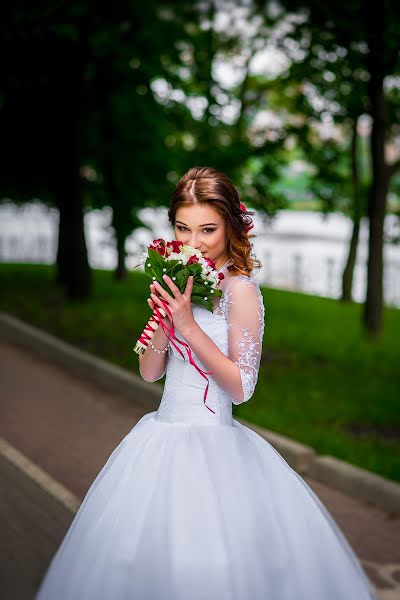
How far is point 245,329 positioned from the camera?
344 cm

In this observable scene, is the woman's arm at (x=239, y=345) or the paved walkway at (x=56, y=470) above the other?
the woman's arm at (x=239, y=345)

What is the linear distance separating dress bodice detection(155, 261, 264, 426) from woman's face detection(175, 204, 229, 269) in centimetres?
12

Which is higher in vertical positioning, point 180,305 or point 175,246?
point 175,246

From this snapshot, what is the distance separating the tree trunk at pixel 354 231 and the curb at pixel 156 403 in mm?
9056

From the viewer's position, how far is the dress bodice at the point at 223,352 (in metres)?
3.43

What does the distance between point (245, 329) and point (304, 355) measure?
382 inches

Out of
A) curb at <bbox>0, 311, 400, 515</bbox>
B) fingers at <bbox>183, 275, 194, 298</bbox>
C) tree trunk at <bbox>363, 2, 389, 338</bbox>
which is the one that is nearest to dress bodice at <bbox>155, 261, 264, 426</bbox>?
fingers at <bbox>183, 275, 194, 298</bbox>

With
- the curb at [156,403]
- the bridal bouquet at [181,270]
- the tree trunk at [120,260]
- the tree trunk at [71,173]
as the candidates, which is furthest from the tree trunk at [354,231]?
the bridal bouquet at [181,270]

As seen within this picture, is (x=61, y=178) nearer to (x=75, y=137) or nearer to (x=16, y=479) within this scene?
(x=75, y=137)

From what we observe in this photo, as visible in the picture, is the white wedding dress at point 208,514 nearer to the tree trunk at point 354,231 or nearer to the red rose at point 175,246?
the red rose at point 175,246

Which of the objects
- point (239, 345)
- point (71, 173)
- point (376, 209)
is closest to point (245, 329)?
point (239, 345)

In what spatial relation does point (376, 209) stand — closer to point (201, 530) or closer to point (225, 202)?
point (225, 202)

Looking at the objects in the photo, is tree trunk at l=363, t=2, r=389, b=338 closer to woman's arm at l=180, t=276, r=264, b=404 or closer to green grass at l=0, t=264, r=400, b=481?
green grass at l=0, t=264, r=400, b=481

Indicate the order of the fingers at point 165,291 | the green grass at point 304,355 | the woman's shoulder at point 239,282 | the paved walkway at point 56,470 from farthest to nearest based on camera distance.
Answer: the green grass at point 304,355 → the paved walkway at point 56,470 → the woman's shoulder at point 239,282 → the fingers at point 165,291
